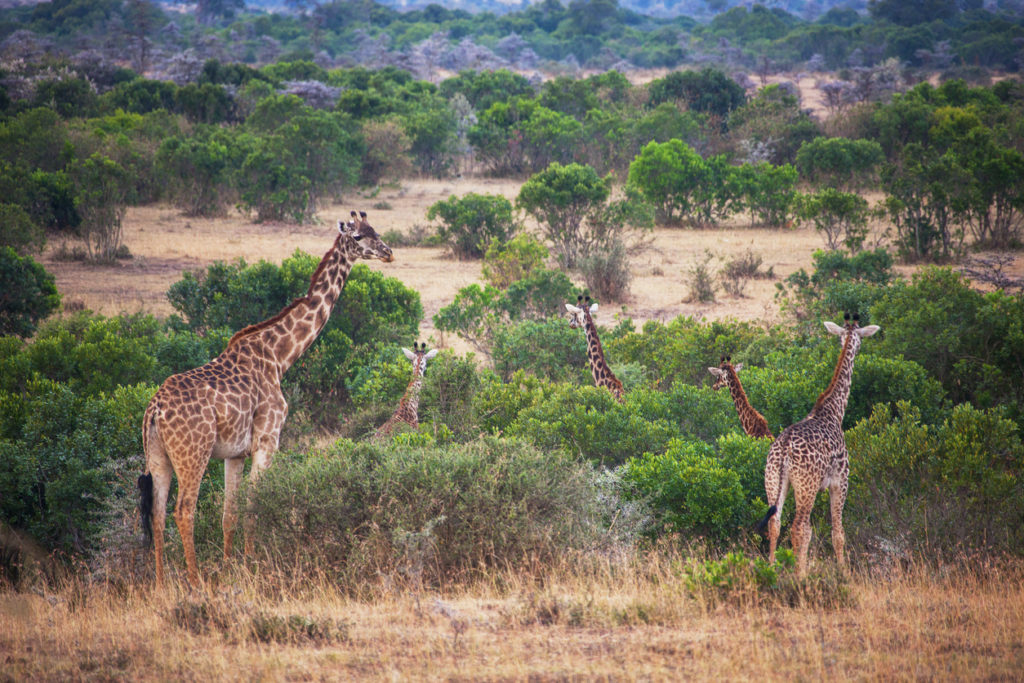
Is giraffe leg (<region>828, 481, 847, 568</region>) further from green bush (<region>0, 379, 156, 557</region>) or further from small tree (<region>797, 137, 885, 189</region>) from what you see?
small tree (<region>797, 137, 885, 189</region>)

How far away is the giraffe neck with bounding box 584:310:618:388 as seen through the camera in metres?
10.6

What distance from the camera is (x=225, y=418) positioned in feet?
21.1

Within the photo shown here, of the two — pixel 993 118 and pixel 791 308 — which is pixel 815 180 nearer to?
pixel 993 118

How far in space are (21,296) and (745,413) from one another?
37.4ft

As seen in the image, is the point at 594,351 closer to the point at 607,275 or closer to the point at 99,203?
the point at 607,275

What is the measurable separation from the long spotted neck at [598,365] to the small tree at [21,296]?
352 inches

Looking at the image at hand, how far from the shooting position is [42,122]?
2519cm

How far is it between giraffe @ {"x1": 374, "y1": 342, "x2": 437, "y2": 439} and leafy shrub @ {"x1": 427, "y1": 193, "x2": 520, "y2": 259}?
11198mm

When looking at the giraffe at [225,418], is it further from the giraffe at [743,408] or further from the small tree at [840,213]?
the small tree at [840,213]

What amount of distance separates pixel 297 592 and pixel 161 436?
150 cm

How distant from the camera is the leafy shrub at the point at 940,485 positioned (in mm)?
6863

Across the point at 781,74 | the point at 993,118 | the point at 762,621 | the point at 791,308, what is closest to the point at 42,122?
the point at 791,308

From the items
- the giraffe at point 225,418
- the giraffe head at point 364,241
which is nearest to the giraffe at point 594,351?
the giraffe head at point 364,241

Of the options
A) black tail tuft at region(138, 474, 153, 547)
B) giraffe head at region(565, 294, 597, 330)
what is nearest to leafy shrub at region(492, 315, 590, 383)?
giraffe head at region(565, 294, 597, 330)
